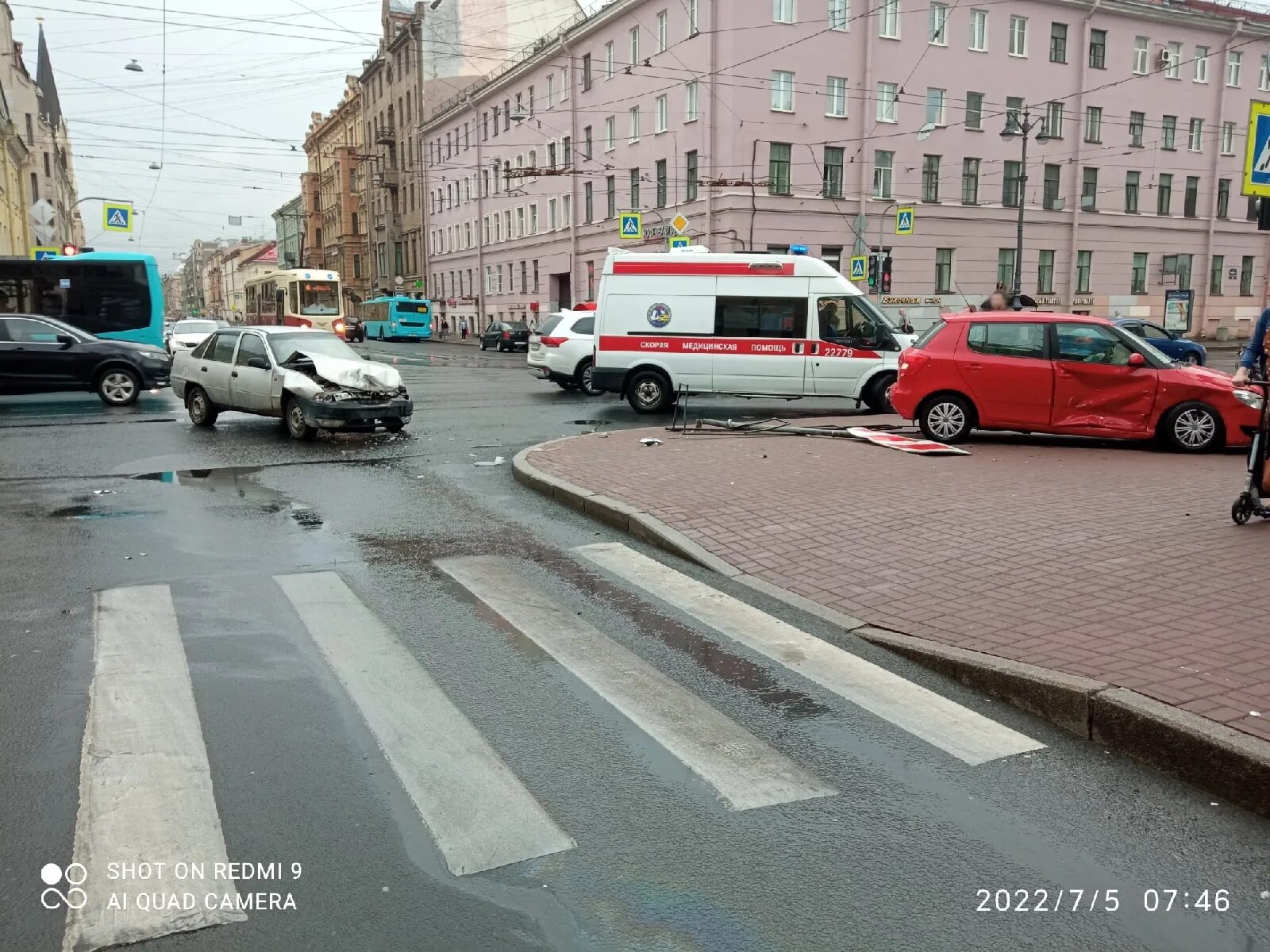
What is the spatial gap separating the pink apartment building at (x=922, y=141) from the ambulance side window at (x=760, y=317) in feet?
66.4

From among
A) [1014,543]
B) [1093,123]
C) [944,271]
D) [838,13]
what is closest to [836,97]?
[838,13]

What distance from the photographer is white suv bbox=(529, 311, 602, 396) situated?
20.5 meters

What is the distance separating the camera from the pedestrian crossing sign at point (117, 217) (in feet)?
109

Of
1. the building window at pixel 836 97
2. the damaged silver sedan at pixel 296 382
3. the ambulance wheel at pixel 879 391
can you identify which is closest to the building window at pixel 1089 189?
the building window at pixel 836 97

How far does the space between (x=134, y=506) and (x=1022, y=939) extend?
28.1 feet

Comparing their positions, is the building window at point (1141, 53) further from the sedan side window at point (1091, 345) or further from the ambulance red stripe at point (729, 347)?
the sedan side window at point (1091, 345)

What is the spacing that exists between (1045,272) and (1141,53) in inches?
422

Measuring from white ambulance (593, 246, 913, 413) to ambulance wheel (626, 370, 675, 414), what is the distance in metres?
0.06

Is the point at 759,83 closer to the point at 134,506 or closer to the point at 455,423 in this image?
the point at 455,423

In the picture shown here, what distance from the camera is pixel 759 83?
3616cm

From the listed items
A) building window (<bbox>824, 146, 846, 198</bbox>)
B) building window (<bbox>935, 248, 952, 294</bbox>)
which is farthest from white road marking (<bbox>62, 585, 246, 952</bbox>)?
building window (<bbox>935, 248, 952, 294</bbox>)

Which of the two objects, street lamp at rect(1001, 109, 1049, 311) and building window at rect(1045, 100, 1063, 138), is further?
building window at rect(1045, 100, 1063, 138)
